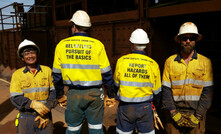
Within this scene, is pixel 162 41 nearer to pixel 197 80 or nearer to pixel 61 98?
pixel 197 80

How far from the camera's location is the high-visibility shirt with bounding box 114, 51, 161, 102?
8.14ft

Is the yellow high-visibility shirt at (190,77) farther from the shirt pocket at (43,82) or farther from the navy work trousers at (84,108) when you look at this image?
the shirt pocket at (43,82)

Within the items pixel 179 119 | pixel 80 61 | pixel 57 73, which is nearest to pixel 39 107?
pixel 57 73

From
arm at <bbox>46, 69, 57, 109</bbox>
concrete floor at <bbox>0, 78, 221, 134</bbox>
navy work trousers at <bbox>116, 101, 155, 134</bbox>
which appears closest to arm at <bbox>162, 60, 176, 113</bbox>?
navy work trousers at <bbox>116, 101, 155, 134</bbox>

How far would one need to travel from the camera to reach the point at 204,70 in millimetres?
2467

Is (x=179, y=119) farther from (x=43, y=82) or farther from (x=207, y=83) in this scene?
(x=43, y=82)

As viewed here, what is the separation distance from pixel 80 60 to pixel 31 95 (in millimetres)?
895

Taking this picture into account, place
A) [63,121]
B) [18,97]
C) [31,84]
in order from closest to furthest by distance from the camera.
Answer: [18,97] < [31,84] < [63,121]

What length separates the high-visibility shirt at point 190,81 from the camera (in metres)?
2.47

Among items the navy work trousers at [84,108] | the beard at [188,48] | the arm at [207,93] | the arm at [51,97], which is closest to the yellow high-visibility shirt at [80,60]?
the navy work trousers at [84,108]

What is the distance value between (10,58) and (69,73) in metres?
9.89

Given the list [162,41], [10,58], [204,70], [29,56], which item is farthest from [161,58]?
[10,58]

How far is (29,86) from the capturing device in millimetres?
2527

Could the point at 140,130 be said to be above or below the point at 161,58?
below
